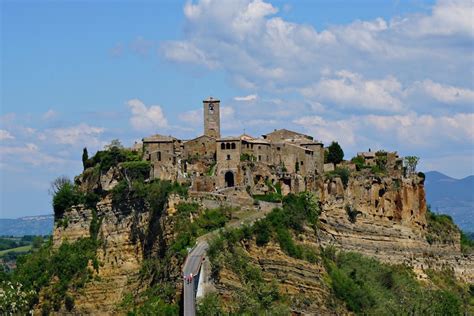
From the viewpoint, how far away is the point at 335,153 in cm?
9631

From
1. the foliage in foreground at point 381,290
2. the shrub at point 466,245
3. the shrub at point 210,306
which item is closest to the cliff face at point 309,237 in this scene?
the foliage in foreground at point 381,290

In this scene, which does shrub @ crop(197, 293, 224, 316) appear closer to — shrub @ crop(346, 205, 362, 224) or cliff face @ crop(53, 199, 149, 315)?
cliff face @ crop(53, 199, 149, 315)

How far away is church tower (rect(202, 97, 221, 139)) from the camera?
94.2 m

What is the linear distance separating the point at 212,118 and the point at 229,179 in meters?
7.42

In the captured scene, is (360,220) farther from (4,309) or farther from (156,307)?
(4,309)

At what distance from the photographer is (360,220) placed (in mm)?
93312

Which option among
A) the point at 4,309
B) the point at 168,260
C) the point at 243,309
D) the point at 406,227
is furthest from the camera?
the point at 406,227

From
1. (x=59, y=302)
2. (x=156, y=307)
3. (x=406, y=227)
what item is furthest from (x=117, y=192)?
(x=406, y=227)

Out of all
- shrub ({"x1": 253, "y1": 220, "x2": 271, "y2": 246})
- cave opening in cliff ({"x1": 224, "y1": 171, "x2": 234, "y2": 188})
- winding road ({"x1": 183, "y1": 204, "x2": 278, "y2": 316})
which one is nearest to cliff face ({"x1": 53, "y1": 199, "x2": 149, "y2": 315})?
cave opening in cliff ({"x1": 224, "y1": 171, "x2": 234, "y2": 188})

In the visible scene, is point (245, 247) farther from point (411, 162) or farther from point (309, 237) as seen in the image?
point (411, 162)

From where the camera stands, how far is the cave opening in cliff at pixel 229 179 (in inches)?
3509

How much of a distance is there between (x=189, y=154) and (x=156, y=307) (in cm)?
1784

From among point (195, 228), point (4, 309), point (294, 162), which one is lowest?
point (4, 309)

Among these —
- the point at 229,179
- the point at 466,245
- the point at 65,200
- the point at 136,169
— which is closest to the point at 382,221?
the point at 229,179
